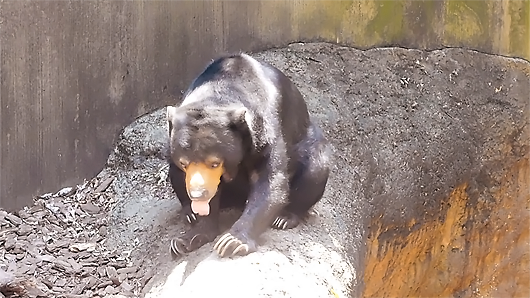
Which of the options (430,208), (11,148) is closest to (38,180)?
(11,148)

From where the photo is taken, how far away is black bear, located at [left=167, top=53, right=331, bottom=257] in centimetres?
311

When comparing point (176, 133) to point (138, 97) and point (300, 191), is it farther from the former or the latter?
point (138, 97)

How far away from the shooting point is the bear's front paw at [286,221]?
354cm

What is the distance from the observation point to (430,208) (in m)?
5.14

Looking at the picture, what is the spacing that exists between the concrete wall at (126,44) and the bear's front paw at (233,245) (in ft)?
6.62

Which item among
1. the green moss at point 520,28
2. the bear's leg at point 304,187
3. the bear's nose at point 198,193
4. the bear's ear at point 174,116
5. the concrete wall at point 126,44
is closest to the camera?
the bear's nose at point 198,193

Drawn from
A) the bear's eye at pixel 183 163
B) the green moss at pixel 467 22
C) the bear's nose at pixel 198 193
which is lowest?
the bear's nose at pixel 198 193

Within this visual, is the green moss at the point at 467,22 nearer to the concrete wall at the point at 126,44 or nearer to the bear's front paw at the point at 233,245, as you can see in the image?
the concrete wall at the point at 126,44

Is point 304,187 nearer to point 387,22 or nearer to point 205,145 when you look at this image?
point 205,145

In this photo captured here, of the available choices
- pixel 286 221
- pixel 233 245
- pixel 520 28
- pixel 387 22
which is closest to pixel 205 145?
pixel 233 245

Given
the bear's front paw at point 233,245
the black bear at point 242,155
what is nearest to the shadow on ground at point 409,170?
the black bear at point 242,155

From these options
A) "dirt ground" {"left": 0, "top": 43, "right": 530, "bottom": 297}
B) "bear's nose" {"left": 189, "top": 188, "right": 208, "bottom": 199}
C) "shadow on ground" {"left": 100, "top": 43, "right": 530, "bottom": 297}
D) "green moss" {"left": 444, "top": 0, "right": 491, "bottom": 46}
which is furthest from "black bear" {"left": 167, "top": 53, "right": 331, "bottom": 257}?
"green moss" {"left": 444, "top": 0, "right": 491, "bottom": 46}

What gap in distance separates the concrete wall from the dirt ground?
6.2 inches

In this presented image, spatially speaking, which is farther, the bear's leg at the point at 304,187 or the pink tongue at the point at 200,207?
the bear's leg at the point at 304,187
